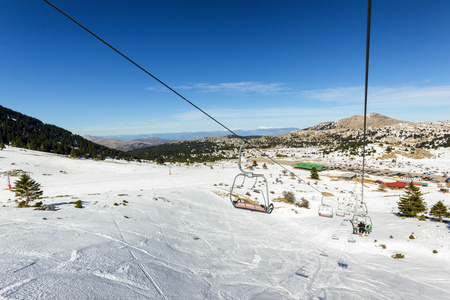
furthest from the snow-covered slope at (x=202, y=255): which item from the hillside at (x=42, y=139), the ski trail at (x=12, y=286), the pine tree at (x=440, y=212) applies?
the hillside at (x=42, y=139)

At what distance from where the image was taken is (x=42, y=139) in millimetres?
110188

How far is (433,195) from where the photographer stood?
46.0m

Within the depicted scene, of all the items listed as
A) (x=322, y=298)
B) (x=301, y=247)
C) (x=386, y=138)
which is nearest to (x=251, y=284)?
(x=322, y=298)

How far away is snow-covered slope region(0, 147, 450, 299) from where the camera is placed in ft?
29.2

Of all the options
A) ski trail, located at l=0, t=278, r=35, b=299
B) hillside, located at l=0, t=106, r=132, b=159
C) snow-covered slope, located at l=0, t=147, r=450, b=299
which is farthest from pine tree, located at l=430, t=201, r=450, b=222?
hillside, located at l=0, t=106, r=132, b=159

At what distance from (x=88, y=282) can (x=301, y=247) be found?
1953 cm

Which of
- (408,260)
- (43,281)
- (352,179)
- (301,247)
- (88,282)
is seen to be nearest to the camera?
(43,281)

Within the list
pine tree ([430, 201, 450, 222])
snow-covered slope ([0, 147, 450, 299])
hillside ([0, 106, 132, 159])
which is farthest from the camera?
hillside ([0, 106, 132, 159])

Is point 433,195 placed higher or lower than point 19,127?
lower

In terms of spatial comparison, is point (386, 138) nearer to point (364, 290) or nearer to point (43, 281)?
point (364, 290)

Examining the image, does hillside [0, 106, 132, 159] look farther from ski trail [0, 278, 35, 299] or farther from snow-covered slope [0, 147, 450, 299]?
ski trail [0, 278, 35, 299]

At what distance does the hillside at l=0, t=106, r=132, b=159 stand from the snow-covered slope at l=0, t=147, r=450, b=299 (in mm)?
74528

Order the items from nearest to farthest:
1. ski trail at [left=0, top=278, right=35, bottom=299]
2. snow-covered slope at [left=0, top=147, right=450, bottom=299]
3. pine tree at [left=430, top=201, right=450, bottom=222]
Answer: ski trail at [left=0, top=278, right=35, bottom=299]
snow-covered slope at [left=0, top=147, right=450, bottom=299]
pine tree at [left=430, top=201, right=450, bottom=222]

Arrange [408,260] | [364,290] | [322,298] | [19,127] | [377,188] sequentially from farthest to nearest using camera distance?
1. [19,127]
2. [377,188]
3. [408,260]
4. [364,290]
5. [322,298]
